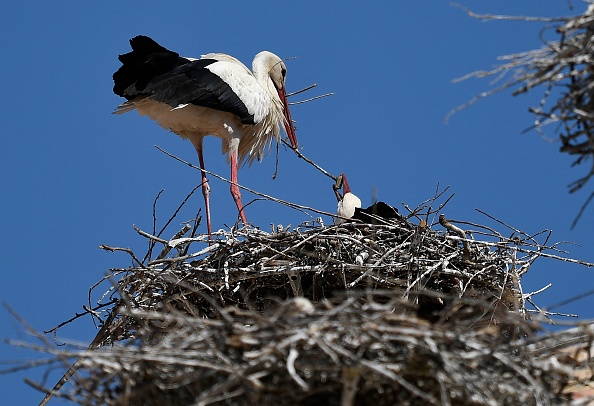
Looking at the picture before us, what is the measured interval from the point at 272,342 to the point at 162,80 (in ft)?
15.4

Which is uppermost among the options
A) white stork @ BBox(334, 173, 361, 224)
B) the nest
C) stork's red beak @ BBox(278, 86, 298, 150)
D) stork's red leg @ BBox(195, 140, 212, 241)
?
stork's red beak @ BBox(278, 86, 298, 150)

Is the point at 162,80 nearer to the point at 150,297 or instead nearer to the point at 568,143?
the point at 150,297

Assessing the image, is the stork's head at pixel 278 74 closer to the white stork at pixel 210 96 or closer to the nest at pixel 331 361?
the white stork at pixel 210 96

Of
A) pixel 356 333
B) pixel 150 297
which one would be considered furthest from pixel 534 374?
pixel 150 297

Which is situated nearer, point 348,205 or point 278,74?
point 348,205

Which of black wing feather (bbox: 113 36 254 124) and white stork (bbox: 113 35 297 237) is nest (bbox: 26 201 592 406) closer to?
white stork (bbox: 113 35 297 237)

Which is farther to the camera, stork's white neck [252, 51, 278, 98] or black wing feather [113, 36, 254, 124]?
stork's white neck [252, 51, 278, 98]

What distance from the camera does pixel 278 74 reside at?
10.7 meters

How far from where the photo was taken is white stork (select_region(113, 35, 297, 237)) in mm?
9258

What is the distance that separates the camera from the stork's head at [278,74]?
10523 millimetres

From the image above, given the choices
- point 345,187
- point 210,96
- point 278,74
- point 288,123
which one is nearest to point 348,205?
point 345,187

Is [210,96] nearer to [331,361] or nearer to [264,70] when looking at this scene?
[264,70]

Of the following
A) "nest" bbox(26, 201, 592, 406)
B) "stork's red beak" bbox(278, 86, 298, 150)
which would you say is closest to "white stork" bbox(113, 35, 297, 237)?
"stork's red beak" bbox(278, 86, 298, 150)

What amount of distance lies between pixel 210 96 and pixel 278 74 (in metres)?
1.38
